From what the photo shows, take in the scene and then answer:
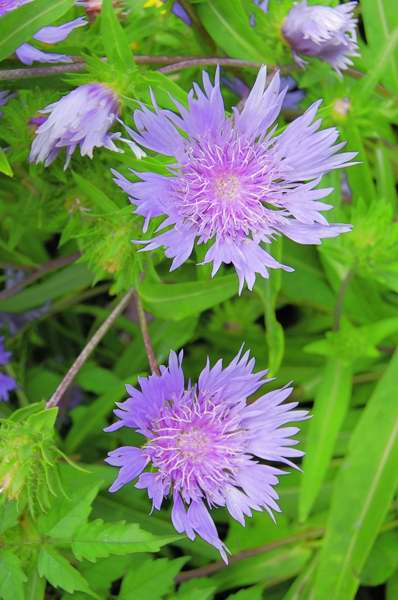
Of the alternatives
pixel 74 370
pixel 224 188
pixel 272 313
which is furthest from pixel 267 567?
pixel 224 188

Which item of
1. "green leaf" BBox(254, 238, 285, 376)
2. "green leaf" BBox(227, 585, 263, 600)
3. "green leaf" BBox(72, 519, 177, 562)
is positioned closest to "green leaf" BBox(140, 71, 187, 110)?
"green leaf" BBox(254, 238, 285, 376)

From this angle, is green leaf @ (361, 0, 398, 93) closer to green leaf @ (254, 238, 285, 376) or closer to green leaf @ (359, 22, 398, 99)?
green leaf @ (359, 22, 398, 99)

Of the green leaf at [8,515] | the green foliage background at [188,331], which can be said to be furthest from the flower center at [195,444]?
the green leaf at [8,515]

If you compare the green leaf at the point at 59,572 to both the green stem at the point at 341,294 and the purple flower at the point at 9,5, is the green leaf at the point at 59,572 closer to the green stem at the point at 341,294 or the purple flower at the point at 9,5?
the green stem at the point at 341,294

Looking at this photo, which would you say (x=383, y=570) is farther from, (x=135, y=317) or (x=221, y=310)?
(x=135, y=317)

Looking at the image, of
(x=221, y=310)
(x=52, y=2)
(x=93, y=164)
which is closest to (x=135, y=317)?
(x=221, y=310)

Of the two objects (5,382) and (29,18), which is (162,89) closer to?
(29,18)

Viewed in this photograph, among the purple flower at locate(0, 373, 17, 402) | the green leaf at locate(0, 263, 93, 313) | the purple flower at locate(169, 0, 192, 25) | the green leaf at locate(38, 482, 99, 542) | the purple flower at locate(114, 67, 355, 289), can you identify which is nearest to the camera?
the purple flower at locate(114, 67, 355, 289)
